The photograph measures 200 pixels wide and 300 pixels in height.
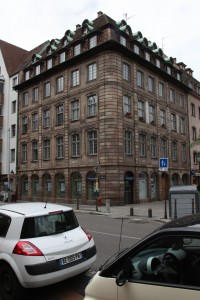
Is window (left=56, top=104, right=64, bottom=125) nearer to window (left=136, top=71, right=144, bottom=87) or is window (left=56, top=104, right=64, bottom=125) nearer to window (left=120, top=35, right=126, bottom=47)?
window (left=136, top=71, right=144, bottom=87)

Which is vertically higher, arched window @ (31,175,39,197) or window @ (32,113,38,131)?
window @ (32,113,38,131)

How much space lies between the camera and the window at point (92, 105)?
29.9 m

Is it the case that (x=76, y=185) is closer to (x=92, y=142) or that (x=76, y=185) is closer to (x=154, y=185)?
(x=92, y=142)

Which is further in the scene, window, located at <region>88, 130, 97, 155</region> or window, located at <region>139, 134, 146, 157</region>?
window, located at <region>139, 134, 146, 157</region>

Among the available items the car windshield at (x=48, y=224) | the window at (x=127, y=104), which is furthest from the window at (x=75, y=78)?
the car windshield at (x=48, y=224)

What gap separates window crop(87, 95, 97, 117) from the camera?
98.0ft

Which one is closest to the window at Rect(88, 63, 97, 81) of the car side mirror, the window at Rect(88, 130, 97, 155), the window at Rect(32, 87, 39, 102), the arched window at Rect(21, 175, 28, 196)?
the window at Rect(88, 130, 97, 155)

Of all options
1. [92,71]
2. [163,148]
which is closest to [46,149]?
[92,71]

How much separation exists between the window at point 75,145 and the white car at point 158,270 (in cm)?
2800

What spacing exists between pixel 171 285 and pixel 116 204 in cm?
2497

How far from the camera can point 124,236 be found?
11445 mm

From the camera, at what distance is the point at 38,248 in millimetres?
5082

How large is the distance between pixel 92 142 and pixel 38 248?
24725 mm

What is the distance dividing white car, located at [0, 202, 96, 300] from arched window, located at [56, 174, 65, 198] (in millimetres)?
26436
